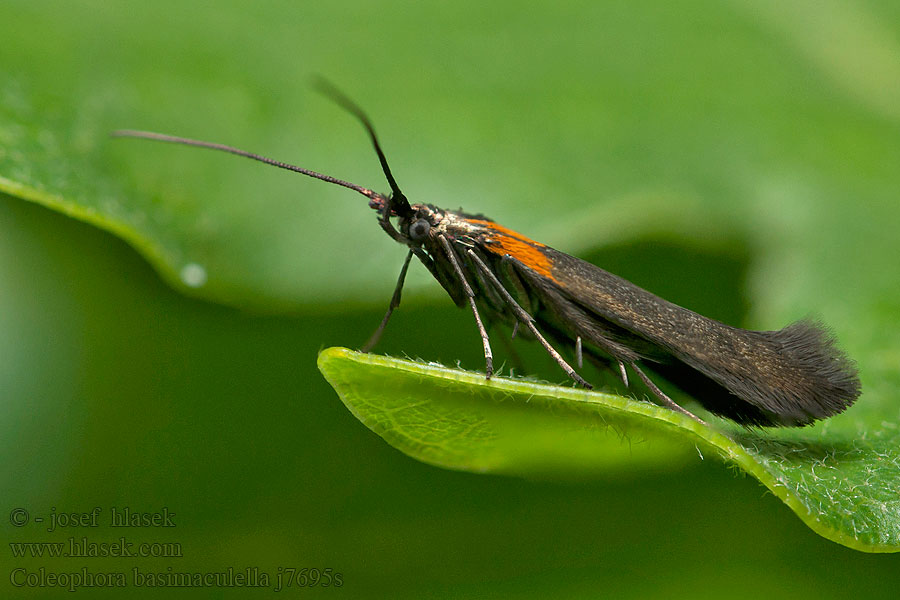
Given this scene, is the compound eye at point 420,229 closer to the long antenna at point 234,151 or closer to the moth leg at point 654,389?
the long antenna at point 234,151

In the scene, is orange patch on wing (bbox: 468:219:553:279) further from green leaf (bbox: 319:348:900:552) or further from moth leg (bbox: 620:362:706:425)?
green leaf (bbox: 319:348:900:552)

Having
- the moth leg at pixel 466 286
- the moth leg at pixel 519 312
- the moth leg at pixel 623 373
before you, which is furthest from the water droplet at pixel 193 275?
the moth leg at pixel 623 373

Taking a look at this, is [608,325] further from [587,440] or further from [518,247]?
[587,440]

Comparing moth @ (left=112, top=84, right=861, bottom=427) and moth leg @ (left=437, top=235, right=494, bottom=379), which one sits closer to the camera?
moth @ (left=112, top=84, right=861, bottom=427)

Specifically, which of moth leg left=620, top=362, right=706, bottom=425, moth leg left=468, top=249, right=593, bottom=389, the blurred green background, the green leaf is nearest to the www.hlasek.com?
the blurred green background

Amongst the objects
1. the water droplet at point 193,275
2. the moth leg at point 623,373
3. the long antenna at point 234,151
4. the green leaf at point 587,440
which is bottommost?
the green leaf at point 587,440

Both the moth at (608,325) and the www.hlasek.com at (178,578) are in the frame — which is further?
the moth at (608,325)

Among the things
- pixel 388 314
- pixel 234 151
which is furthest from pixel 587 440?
pixel 234 151
